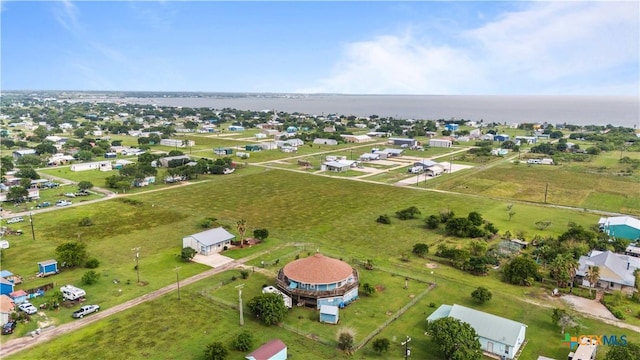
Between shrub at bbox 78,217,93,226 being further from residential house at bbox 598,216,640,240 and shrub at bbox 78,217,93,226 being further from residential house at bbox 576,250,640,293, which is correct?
residential house at bbox 598,216,640,240

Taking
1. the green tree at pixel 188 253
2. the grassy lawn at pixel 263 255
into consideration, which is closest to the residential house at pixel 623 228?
the grassy lawn at pixel 263 255

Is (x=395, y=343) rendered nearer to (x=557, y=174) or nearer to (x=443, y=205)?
(x=443, y=205)

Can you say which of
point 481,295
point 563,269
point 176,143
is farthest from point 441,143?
point 481,295

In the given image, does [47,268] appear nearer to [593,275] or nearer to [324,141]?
[593,275]

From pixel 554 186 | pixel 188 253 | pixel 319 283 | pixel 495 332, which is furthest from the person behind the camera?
pixel 554 186

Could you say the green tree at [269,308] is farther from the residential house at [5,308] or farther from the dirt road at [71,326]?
the residential house at [5,308]

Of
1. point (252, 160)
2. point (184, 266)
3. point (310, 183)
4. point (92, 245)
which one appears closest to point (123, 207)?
point (92, 245)

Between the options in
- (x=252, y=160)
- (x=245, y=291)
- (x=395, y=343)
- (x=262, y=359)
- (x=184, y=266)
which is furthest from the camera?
(x=252, y=160)
